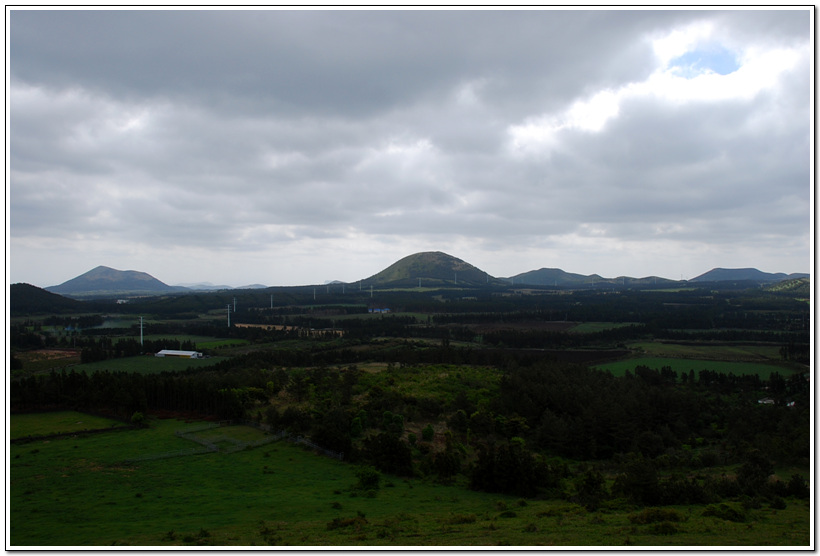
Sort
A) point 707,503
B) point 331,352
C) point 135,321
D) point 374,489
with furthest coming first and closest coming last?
point 135,321 → point 331,352 → point 374,489 → point 707,503

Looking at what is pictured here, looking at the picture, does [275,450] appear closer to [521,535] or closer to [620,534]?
[521,535]

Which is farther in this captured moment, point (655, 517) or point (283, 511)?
point (283, 511)

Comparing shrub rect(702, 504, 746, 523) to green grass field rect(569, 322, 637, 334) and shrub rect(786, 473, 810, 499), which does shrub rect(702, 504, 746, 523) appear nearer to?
shrub rect(786, 473, 810, 499)

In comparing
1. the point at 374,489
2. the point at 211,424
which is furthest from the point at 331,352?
the point at 374,489

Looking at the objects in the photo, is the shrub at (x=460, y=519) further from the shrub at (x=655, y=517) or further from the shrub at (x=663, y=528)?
the shrub at (x=663, y=528)

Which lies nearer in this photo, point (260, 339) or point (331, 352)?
point (331, 352)

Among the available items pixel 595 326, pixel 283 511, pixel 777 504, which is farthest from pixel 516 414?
pixel 595 326

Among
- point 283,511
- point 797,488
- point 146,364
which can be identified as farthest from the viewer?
point 146,364

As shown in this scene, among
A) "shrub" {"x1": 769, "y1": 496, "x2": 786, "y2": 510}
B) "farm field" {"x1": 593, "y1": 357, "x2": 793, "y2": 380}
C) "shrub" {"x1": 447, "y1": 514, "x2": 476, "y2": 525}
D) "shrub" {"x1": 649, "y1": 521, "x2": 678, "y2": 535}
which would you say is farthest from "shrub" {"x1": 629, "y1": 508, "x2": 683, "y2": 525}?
"farm field" {"x1": 593, "y1": 357, "x2": 793, "y2": 380}

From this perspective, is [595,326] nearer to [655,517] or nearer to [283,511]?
[655,517]

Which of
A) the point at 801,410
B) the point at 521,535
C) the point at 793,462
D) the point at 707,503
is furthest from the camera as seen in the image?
the point at 801,410
